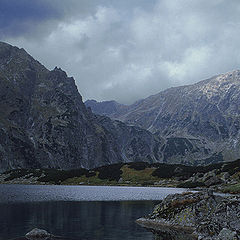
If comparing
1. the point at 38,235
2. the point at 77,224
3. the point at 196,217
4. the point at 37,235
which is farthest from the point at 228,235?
the point at 77,224

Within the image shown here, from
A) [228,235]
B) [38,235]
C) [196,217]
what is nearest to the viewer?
[228,235]

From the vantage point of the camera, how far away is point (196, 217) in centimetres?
4188

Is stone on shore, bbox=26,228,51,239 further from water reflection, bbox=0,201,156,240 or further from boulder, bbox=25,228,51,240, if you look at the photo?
water reflection, bbox=0,201,156,240

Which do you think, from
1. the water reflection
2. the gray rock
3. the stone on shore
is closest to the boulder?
the stone on shore

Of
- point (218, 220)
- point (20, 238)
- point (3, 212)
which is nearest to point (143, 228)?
point (218, 220)

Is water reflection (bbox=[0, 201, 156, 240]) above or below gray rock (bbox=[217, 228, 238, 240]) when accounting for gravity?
below

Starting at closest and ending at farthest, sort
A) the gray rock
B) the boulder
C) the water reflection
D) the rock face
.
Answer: the gray rock < the rock face < the boulder < the water reflection

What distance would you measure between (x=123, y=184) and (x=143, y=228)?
485ft

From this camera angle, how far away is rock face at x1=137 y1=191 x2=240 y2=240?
33.4 metres

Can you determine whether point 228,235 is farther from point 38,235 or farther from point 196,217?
point 38,235

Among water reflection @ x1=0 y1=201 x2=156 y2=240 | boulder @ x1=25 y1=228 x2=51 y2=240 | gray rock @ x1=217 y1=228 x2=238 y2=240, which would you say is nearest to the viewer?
gray rock @ x1=217 y1=228 x2=238 y2=240

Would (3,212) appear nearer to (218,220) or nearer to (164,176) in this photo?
(218,220)

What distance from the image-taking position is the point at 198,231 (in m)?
35.7

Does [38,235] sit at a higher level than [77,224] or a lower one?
higher
